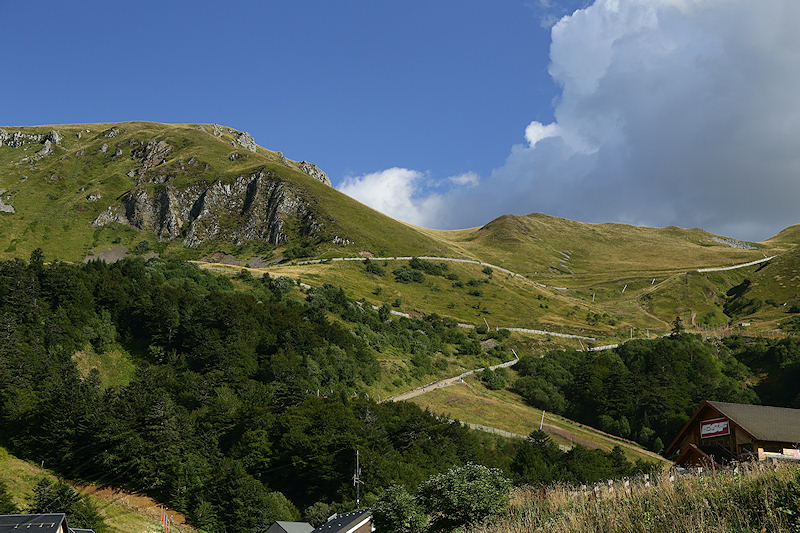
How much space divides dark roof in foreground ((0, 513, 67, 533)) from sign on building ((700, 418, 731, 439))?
112ft

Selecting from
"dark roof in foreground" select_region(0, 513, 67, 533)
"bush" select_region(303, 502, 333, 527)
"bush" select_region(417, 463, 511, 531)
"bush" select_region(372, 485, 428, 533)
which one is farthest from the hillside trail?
"dark roof in foreground" select_region(0, 513, 67, 533)

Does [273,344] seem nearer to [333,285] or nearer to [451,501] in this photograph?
[333,285]

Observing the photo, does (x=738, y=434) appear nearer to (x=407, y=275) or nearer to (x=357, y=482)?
(x=357, y=482)

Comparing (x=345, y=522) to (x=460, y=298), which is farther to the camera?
(x=460, y=298)

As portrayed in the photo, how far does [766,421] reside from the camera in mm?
29562

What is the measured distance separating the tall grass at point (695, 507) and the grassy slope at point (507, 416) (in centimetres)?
7154

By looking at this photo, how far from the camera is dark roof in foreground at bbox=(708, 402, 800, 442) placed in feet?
91.4

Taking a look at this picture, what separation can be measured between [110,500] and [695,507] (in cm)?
4872

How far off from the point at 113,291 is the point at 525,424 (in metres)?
67.0

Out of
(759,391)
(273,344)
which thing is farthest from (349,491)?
(759,391)

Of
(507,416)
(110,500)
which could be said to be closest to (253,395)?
(110,500)

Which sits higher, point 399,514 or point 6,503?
point 399,514

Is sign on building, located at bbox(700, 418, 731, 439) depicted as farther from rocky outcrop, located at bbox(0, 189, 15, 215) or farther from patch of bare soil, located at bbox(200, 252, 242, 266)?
rocky outcrop, located at bbox(0, 189, 15, 215)

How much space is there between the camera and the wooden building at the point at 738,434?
90.7ft
